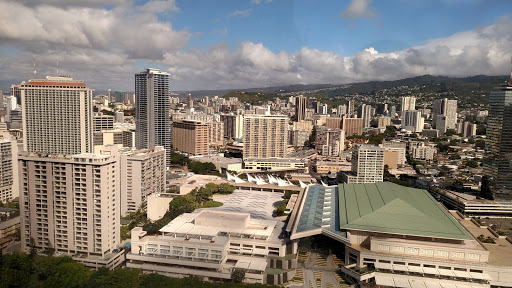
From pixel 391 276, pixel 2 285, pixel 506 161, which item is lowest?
pixel 391 276

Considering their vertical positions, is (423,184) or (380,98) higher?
(380,98)

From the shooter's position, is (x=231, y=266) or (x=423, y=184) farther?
(x=423, y=184)

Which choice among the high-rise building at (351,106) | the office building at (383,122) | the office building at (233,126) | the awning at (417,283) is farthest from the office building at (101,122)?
the high-rise building at (351,106)

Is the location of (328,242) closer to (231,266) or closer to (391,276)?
(391,276)

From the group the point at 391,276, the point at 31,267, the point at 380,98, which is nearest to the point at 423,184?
the point at 391,276

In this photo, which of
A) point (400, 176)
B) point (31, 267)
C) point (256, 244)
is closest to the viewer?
point (31, 267)

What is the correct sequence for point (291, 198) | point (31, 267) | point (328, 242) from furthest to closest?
point (291, 198)
point (328, 242)
point (31, 267)

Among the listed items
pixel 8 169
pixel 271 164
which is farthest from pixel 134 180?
pixel 271 164

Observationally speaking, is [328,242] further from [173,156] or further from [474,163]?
[474,163]
